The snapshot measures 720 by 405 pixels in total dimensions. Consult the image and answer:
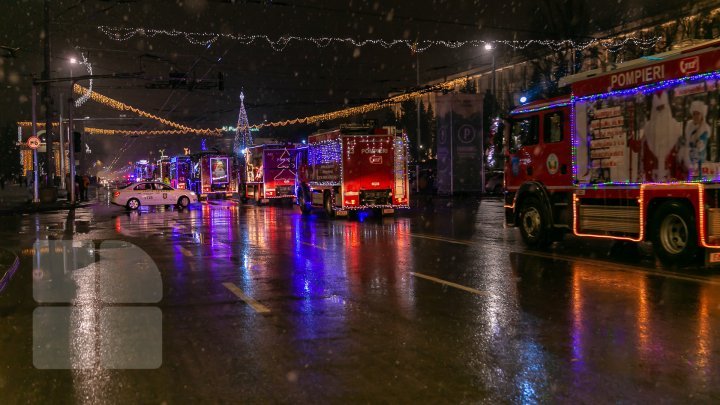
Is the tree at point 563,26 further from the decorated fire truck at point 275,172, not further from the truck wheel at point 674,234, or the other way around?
the truck wheel at point 674,234

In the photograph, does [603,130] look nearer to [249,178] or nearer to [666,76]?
[666,76]

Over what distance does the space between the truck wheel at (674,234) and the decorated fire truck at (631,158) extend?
0.02m

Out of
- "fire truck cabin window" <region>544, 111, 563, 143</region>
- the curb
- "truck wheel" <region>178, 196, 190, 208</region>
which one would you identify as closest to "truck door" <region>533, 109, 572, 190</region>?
"fire truck cabin window" <region>544, 111, 563, 143</region>

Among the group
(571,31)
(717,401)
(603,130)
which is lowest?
(717,401)

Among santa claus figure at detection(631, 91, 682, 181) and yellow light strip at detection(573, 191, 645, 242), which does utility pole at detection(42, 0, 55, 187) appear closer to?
yellow light strip at detection(573, 191, 645, 242)

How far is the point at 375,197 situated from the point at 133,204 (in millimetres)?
15944

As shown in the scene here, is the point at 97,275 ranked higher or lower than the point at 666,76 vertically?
lower

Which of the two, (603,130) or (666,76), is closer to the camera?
(666,76)

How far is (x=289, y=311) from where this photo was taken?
8.04 m

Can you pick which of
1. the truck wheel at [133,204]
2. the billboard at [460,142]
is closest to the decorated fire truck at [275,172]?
the truck wheel at [133,204]

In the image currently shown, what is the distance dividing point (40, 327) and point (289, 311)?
9.31 ft

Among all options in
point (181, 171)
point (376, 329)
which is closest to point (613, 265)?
point (376, 329)

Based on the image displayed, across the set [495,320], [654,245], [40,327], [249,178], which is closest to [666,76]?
[654,245]

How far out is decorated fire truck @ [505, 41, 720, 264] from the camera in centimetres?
1066
